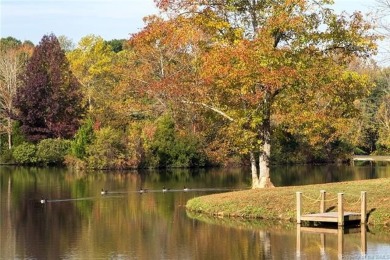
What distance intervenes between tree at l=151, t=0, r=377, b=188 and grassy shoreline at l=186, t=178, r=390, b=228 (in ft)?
13.5

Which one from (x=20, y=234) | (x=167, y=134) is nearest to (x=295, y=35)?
(x=20, y=234)

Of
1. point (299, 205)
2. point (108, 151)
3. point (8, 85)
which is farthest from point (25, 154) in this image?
point (299, 205)

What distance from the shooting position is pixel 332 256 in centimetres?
2417

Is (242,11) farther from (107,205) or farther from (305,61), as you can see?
(107,205)

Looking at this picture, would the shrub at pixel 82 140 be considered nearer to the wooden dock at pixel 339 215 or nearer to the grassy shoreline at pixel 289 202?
the grassy shoreline at pixel 289 202

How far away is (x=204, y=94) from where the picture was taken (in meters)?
40.9

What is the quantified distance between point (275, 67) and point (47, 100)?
46.9 m

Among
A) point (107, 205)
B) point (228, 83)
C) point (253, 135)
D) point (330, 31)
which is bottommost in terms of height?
point (107, 205)

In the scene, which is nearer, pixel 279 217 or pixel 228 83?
pixel 279 217

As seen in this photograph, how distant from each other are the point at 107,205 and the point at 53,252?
15.0 meters

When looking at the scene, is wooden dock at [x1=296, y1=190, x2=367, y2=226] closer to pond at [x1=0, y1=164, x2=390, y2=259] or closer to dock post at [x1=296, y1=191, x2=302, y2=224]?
dock post at [x1=296, y1=191, x2=302, y2=224]

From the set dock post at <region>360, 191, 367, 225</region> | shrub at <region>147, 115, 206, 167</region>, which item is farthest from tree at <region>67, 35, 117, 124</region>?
dock post at <region>360, 191, 367, 225</region>

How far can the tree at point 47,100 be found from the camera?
3152 inches

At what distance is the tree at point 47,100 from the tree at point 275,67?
41.7 m
